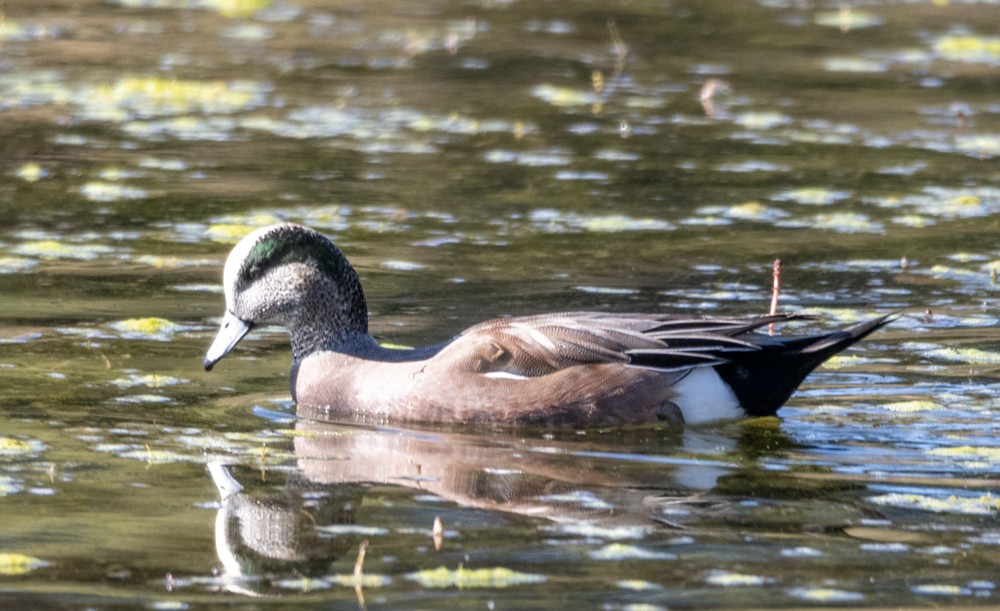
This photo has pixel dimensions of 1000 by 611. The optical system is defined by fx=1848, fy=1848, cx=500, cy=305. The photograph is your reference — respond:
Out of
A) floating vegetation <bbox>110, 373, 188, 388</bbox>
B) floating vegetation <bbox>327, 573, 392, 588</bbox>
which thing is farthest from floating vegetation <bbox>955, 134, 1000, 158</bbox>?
floating vegetation <bbox>327, 573, 392, 588</bbox>

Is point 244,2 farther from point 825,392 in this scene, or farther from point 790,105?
point 825,392

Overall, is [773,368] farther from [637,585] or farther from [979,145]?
[979,145]

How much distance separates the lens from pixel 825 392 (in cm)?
771

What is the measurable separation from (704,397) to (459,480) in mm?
1377

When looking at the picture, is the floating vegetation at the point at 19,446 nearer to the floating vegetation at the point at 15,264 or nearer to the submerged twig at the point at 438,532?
the submerged twig at the point at 438,532

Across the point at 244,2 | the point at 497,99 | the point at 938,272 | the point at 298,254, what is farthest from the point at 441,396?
the point at 244,2

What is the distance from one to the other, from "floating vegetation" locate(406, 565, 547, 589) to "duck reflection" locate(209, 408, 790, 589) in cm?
31

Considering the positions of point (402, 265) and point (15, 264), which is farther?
point (402, 265)

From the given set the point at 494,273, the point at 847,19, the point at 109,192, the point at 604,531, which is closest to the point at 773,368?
the point at 604,531

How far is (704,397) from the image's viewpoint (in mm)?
7270

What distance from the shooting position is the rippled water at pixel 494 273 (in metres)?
5.41

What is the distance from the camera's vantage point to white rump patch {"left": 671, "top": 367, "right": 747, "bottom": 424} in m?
7.25

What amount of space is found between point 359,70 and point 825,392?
9264 millimetres

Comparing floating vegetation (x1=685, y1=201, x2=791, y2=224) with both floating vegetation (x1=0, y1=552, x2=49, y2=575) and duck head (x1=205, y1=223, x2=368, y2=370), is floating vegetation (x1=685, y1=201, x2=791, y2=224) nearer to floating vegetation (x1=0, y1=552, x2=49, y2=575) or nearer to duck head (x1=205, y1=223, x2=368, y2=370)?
duck head (x1=205, y1=223, x2=368, y2=370)
